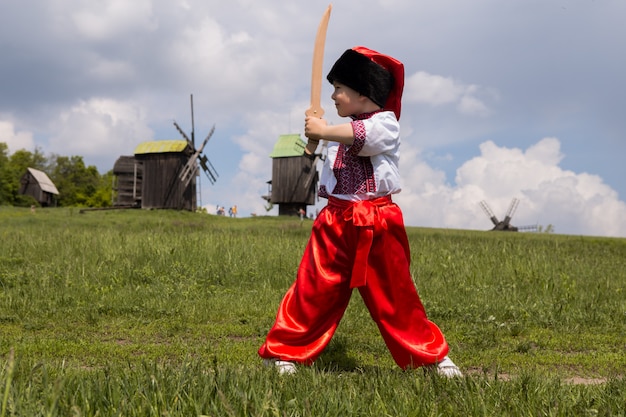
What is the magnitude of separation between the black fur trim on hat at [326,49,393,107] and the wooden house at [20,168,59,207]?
56313 millimetres

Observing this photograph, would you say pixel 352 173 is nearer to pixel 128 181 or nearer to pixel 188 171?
pixel 188 171

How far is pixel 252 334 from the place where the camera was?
550 cm

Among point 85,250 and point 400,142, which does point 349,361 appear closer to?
point 400,142

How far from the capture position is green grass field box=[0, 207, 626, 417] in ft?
8.00

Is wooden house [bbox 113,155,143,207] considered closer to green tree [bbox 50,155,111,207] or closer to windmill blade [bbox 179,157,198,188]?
windmill blade [bbox 179,157,198,188]

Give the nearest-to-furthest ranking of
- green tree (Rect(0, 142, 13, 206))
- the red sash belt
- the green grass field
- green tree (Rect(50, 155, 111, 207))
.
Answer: the green grass field < the red sash belt < green tree (Rect(0, 142, 13, 206)) < green tree (Rect(50, 155, 111, 207))

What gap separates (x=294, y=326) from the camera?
12.4 ft

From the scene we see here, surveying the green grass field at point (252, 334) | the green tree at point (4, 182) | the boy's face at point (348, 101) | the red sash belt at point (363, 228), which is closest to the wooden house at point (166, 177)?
the green tree at point (4, 182)

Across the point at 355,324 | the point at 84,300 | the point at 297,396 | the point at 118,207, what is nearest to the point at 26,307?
the point at 84,300

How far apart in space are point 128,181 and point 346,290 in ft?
139

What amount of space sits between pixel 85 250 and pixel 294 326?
621cm

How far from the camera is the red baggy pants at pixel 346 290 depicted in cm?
374

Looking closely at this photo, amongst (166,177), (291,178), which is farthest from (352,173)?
(291,178)

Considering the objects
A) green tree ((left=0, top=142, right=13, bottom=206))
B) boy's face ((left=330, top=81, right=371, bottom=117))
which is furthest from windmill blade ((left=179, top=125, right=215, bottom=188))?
boy's face ((left=330, top=81, right=371, bottom=117))
